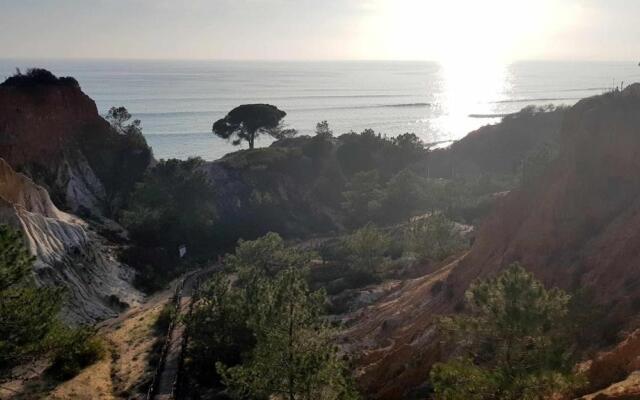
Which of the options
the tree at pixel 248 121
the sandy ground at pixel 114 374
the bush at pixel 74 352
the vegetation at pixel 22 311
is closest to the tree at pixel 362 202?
the tree at pixel 248 121

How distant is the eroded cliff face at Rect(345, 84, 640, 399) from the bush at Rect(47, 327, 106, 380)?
13973mm

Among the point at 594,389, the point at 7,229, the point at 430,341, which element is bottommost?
the point at 430,341

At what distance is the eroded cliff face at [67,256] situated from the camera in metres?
41.9

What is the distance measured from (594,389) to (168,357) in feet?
79.9

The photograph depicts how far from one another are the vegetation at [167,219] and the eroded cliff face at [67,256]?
3.97 metres

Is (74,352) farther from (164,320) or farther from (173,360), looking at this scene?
(164,320)

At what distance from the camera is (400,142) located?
97500 millimetres

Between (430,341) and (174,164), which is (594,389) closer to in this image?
(430,341)

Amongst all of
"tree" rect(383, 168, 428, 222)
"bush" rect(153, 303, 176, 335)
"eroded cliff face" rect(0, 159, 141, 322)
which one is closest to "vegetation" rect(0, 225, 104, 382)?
"bush" rect(153, 303, 176, 335)

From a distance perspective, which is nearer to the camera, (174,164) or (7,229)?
(7,229)

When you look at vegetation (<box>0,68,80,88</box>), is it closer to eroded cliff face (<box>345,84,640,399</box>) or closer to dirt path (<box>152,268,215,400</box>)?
dirt path (<box>152,268,215,400</box>)

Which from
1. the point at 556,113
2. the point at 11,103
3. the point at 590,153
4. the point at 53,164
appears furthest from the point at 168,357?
the point at 556,113

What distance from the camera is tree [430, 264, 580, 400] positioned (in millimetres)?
15141

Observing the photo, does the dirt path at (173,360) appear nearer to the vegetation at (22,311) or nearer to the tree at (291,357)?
the vegetation at (22,311)
